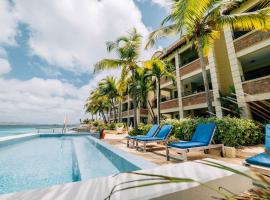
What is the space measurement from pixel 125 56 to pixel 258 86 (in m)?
9.83

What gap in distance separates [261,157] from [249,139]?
200 inches

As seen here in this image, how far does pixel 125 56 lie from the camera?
14438mm

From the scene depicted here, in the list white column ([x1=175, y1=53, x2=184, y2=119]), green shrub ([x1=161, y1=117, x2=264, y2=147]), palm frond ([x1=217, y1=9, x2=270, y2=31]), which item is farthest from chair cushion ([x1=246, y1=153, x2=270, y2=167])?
white column ([x1=175, y1=53, x2=184, y2=119])

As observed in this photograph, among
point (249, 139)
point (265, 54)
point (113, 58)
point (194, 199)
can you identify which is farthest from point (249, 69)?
point (194, 199)

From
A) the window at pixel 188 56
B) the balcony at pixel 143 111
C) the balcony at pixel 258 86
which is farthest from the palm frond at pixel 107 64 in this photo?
the balcony at pixel 143 111

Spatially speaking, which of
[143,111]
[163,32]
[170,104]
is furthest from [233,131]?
[143,111]

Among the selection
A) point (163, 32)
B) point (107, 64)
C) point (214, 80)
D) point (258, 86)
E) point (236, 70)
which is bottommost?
point (258, 86)

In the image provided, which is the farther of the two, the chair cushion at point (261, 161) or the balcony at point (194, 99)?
the balcony at point (194, 99)

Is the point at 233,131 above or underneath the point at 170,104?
underneath

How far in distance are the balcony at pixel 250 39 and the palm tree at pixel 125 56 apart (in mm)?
7504

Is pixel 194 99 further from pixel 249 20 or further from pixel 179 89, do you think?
pixel 249 20

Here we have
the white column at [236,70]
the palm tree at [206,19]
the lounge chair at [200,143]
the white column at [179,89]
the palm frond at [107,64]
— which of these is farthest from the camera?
the white column at [179,89]

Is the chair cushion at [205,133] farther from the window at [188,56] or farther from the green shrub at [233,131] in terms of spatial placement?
the window at [188,56]

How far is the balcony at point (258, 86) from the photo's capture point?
10102 mm
